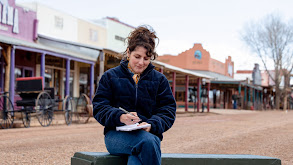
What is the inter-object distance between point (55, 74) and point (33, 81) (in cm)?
821

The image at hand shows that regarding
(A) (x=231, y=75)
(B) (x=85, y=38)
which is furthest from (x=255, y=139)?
(A) (x=231, y=75)

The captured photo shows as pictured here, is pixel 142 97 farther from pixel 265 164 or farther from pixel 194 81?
pixel 194 81

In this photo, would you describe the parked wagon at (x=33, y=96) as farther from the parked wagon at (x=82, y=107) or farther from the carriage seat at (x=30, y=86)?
the parked wagon at (x=82, y=107)

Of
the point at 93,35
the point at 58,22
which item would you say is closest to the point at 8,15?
the point at 58,22

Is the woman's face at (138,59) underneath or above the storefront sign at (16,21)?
underneath

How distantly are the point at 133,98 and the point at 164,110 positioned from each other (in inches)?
9.9

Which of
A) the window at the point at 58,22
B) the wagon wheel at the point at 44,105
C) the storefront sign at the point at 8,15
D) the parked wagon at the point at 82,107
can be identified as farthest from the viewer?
the window at the point at 58,22

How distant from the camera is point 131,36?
2973 mm

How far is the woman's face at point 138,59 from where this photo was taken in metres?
2.94

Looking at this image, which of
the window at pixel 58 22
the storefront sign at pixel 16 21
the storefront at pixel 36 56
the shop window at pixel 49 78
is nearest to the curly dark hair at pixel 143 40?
the storefront at pixel 36 56

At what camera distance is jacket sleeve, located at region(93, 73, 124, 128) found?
2.75 meters

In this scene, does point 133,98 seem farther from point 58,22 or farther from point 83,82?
point 83,82

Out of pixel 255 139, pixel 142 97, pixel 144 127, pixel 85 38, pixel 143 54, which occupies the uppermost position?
pixel 85 38

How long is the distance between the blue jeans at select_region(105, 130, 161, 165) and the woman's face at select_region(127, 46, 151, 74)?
0.47 metres
